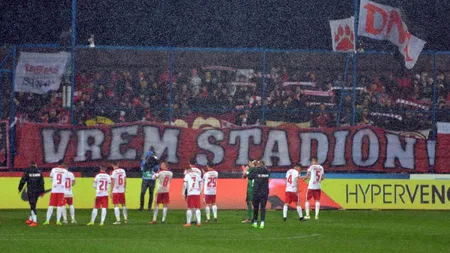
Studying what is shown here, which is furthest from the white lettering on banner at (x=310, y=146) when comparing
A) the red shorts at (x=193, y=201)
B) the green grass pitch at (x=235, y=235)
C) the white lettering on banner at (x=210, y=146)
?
the red shorts at (x=193, y=201)

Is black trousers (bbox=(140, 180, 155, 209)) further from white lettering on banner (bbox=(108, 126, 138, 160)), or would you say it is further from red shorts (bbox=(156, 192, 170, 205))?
red shorts (bbox=(156, 192, 170, 205))

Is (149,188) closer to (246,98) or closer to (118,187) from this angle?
(118,187)

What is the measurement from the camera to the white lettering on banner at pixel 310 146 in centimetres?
4462

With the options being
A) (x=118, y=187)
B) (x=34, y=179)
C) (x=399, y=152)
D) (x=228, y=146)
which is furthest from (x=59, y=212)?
(x=399, y=152)

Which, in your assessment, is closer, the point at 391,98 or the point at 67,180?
the point at 67,180

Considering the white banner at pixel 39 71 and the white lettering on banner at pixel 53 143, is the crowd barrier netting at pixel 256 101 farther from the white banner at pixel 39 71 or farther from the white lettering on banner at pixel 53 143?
the white banner at pixel 39 71

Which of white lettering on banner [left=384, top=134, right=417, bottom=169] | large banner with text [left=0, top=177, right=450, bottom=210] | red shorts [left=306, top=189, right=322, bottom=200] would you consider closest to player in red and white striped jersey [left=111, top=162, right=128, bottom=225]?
large banner with text [left=0, top=177, right=450, bottom=210]

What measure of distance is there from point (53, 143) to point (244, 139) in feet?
27.7

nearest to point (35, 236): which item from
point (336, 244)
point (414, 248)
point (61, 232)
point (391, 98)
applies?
point (61, 232)

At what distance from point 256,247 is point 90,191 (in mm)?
15837

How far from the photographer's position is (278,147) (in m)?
44.4

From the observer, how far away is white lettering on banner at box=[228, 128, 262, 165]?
4409 cm

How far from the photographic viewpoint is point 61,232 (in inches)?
1262

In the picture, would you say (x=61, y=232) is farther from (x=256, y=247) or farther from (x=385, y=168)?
(x=385, y=168)
